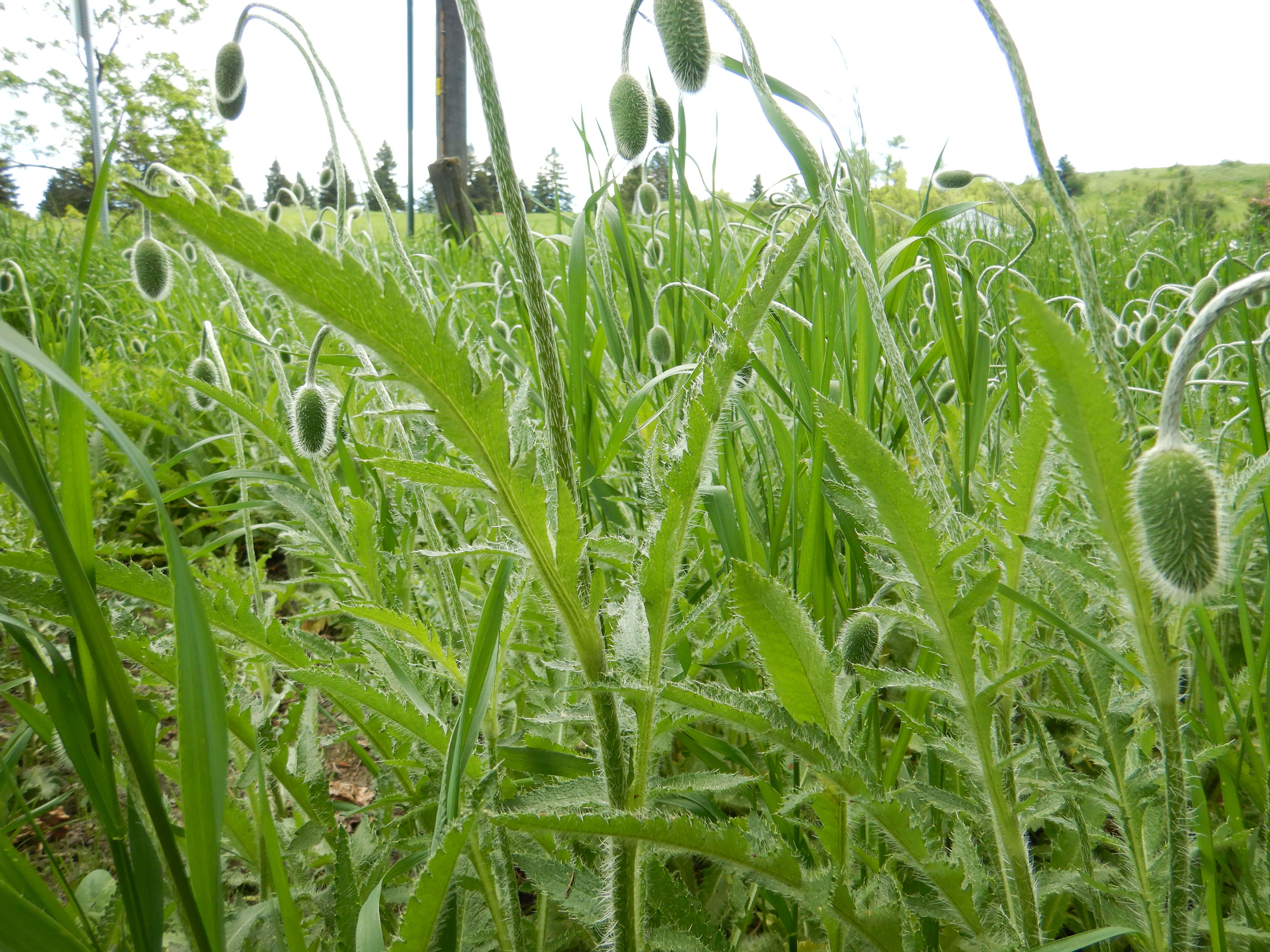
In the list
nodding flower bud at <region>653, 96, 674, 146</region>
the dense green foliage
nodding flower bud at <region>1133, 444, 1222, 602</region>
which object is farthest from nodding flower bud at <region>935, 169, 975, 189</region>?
nodding flower bud at <region>1133, 444, 1222, 602</region>

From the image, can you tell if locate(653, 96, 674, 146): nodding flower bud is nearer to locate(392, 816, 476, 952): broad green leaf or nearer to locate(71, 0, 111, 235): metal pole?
locate(392, 816, 476, 952): broad green leaf

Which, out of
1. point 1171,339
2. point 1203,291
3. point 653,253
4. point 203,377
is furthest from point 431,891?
point 653,253

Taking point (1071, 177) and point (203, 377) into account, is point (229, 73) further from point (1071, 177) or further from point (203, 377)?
point (1071, 177)

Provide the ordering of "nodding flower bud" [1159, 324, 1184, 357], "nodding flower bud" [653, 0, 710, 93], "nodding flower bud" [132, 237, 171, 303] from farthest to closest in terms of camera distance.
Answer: "nodding flower bud" [1159, 324, 1184, 357]
"nodding flower bud" [132, 237, 171, 303]
"nodding flower bud" [653, 0, 710, 93]

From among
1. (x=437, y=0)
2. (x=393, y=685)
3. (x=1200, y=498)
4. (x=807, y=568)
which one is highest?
(x=437, y=0)

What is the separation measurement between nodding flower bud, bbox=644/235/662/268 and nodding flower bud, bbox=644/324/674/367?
1.18 metres

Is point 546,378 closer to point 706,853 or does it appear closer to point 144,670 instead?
point 706,853

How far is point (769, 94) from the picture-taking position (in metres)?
0.90

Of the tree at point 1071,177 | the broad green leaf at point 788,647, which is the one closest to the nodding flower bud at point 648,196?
the broad green leaf at point 788,647

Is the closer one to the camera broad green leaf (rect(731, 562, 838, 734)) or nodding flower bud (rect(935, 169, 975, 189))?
broad green leaf (rect(731, 562, 838, 734))

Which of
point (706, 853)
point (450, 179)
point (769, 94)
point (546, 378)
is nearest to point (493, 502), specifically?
point (546, 378)

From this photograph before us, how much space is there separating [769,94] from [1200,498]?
2.02ft

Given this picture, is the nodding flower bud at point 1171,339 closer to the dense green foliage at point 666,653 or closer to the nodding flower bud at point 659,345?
the dense green foliage at point 666,653

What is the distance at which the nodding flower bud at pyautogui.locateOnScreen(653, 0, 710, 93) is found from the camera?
91 centimetres
